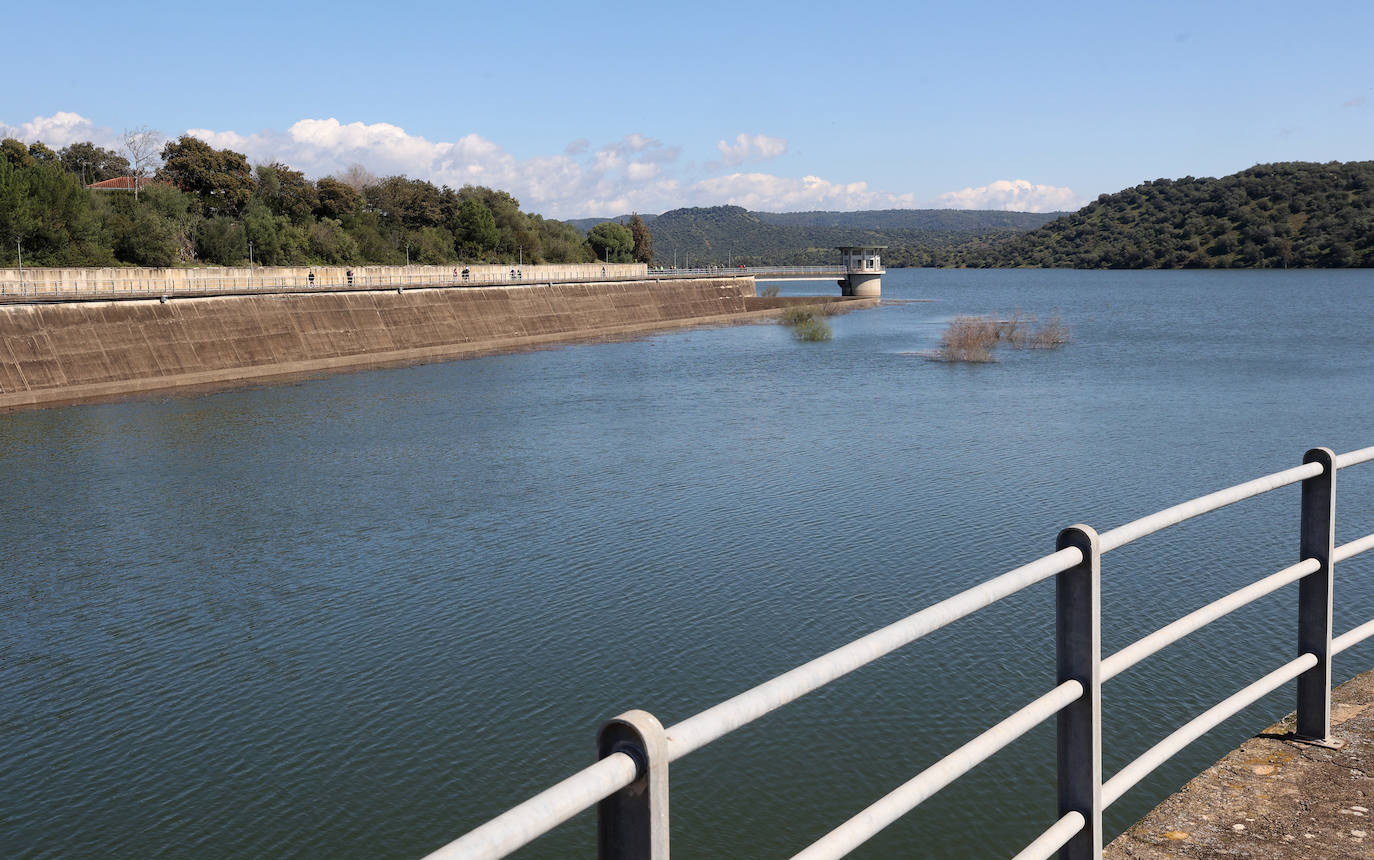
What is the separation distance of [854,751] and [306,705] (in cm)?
657

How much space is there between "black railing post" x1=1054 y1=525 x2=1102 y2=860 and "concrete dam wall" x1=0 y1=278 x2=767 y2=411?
150ft

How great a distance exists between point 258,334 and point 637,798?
5662 cm

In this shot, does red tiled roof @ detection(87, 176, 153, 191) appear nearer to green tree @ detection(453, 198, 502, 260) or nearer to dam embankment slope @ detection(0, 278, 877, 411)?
green tree @ detection(453, 198, 502, 260)

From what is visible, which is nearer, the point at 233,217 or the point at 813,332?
the point at 813,332

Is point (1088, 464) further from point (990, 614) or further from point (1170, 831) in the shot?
point (1170, 831)

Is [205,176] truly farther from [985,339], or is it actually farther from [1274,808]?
[1274,808]

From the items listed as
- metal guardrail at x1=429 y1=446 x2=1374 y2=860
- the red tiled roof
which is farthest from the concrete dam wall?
metal guardrail at x1=429 y1=446 x2=1374 y2=860

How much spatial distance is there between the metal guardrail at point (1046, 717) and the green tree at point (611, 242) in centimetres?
12820

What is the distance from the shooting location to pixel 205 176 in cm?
8225

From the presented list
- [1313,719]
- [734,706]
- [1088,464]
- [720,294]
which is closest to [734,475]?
[1088,464]

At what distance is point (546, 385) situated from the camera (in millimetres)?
48219

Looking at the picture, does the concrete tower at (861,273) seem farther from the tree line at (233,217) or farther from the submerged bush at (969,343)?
the submerged bush at (969,343)

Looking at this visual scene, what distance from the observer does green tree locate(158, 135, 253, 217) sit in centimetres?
8244

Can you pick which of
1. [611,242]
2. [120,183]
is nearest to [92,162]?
[120,183]
